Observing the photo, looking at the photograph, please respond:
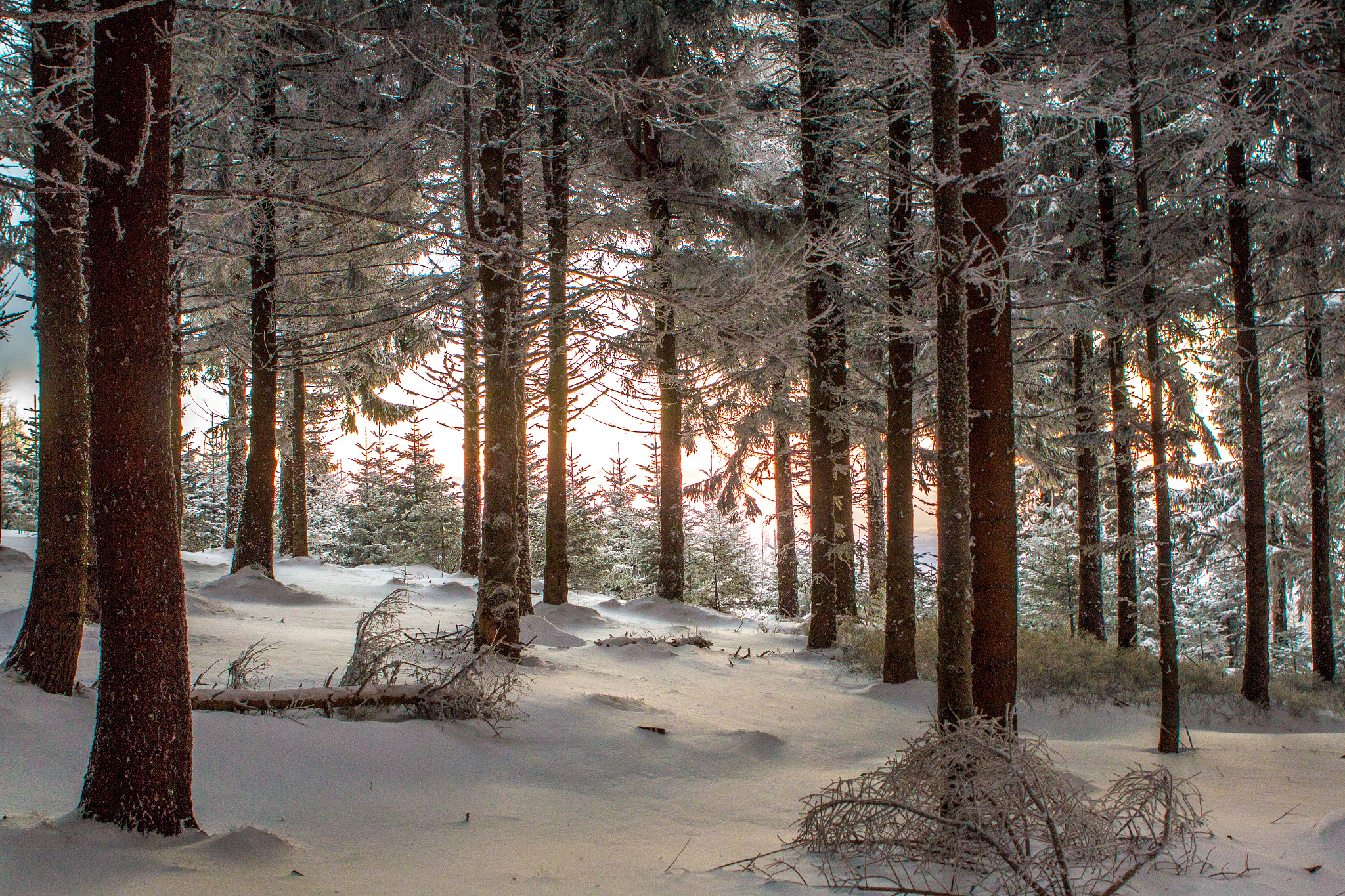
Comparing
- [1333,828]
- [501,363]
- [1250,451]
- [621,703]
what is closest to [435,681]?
[621,703]

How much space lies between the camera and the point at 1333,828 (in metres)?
4.08

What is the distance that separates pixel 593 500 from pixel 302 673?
24990mm

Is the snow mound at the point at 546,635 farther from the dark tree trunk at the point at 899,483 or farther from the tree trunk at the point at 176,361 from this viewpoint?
the tree trunk at the point at 176,361

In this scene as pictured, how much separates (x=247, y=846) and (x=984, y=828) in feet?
10.6

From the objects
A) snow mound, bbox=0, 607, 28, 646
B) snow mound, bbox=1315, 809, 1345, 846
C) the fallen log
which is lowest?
snow mound, bbox=1315, 809, 1345, 846

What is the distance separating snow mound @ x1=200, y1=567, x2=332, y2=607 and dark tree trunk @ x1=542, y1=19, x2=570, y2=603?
366 centimetres

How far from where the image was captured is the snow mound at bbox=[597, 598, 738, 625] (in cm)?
1388

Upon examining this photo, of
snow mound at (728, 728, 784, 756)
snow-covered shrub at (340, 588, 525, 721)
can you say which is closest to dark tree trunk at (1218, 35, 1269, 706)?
snow mound at (728, 728, 784, 756)

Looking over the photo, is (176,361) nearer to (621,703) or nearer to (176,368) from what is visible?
(176,368)

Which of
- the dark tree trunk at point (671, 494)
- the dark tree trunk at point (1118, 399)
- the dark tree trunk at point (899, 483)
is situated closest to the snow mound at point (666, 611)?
the dark tree trunk at point (671, 494)

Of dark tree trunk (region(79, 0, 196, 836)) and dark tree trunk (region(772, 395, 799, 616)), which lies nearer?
dark tree trunk (region(79, 0, 196, 836))

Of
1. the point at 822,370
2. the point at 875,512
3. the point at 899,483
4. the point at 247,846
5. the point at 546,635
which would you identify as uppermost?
the point at 822,370

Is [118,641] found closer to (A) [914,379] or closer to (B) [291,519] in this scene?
(A) [914,379]

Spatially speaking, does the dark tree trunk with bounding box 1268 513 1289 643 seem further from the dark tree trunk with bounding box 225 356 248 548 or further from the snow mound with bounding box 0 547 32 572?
the dark tree trunk with bounding box 225 356 248 548
